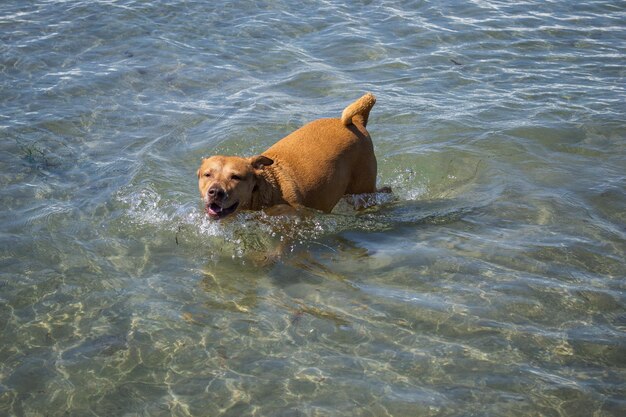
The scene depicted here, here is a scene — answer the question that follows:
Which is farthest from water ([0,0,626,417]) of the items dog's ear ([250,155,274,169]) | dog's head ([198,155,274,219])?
dog's ear ([250,155,274,169])

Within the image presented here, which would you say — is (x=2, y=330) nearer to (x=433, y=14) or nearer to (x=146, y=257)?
(x=146, y=257)

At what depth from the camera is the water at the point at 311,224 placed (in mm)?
5566

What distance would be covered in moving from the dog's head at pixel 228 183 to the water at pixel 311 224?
15.7 inches

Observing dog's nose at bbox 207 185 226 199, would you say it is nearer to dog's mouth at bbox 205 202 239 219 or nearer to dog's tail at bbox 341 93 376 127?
dog's mouth at bbox 205 202 239 219

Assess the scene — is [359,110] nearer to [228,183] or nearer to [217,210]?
[228,183]


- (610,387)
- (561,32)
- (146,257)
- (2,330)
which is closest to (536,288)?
(610,387)

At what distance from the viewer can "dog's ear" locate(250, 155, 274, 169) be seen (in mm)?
7469

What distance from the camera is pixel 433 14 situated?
14.1m

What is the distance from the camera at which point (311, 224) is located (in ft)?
25.5

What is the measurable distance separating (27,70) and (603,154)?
8.02 m

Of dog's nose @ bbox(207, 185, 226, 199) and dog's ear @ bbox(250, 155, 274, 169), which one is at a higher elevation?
dog's ear @ bbox(250, 155, 274, 169)

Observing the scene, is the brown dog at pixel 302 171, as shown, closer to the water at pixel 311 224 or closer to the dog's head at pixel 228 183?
the dog's head at pixel 228 183

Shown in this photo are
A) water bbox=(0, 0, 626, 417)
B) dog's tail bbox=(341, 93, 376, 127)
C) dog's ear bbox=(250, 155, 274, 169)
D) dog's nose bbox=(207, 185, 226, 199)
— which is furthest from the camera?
dog's tail bbox=(341, 93, 376, 127)

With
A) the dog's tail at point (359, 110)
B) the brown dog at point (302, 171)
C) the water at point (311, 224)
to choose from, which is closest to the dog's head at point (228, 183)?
the brown dog at point (302, 171)
